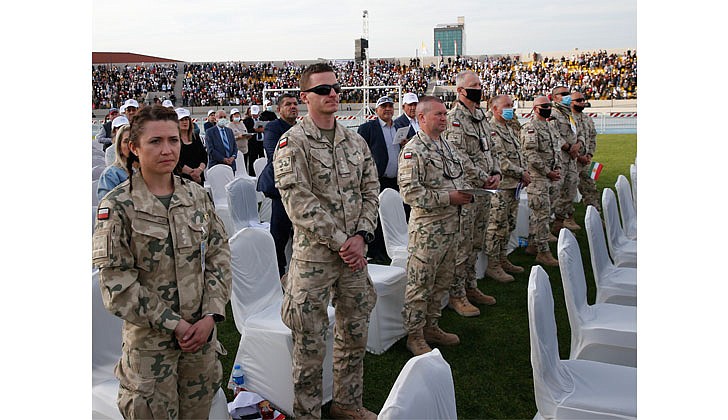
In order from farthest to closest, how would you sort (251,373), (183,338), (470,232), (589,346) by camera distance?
(470,232) < (251,373) < (589,346) < (183,338)

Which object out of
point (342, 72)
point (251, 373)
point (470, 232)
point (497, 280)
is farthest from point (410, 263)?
point (342, 72)

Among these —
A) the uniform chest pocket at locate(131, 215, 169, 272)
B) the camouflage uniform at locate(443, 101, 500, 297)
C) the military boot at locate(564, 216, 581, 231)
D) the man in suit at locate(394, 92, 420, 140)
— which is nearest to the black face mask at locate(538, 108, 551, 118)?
the man in suit at locate(394, 92, 420, 140)

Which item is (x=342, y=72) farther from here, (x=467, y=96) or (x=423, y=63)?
(x=467, y=96)

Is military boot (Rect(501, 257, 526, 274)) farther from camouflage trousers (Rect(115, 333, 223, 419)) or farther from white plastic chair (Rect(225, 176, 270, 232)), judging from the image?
camouflage trousers (Rect(115, 333, 223, 419))

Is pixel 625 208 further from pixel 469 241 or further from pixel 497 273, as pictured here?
pixel 469 241

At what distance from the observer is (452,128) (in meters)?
4.91

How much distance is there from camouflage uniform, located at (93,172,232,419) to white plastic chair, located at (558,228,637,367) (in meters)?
1.80

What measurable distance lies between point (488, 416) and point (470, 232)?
1732mm

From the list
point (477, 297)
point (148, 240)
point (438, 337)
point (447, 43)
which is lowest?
point (438, 337)

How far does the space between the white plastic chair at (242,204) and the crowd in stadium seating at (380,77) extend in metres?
24.6

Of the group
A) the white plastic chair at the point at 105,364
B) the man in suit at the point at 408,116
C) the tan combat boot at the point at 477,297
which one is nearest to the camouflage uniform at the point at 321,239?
the white plastic chair at the point at 105,364

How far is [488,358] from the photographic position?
4.12m

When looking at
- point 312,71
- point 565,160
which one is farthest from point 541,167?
point 312,71

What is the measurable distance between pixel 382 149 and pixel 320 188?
3418mm
